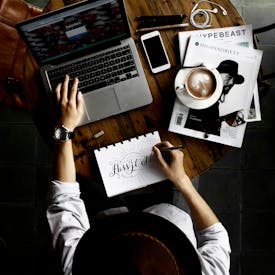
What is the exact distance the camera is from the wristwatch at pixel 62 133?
1532 mm

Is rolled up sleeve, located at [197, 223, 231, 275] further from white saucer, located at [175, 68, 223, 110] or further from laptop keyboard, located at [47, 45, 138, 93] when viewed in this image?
laptop keyboard, located at [47, 45, 138, 93]

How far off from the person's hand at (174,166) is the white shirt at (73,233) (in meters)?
0.19

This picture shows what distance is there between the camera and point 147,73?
158 centimetres

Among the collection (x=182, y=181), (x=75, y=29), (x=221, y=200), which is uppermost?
(x=75, y=29)

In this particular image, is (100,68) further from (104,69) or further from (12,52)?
(12,52)

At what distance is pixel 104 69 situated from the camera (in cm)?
156

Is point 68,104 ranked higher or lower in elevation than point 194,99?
higher

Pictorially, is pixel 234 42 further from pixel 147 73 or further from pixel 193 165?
pixel 193 165

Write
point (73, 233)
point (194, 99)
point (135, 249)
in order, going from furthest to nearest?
point (194, 99) → point (73, 233) → point (135, 249)

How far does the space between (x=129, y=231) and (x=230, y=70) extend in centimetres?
82

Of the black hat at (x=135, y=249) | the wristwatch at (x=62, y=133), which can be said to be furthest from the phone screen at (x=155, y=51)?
the black hat at (x=135, y=249)

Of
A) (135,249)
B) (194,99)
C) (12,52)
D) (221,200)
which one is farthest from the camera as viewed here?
(221,200)

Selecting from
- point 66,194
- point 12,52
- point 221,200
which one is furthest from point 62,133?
point 221,200

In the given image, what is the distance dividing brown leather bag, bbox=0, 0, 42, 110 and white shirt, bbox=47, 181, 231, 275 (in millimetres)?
550
